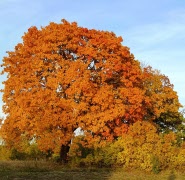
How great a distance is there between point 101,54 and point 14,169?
13981 millimetres

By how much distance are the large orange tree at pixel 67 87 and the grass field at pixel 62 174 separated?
257 centimetres

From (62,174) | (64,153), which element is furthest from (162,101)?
(62,174)

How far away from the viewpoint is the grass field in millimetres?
28806

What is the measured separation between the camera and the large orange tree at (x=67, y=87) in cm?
3759

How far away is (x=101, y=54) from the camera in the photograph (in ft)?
133

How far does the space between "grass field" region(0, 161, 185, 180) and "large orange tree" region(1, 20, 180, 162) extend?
2.57 meters

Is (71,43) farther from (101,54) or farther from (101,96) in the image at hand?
(101,96)

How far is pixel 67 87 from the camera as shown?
39.0m

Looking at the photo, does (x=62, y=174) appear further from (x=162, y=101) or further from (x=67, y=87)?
(x=162, y=101)

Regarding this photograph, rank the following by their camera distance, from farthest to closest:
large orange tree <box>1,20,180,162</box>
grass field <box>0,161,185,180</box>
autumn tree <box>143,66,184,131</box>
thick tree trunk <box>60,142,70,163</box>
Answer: autumn tree <box>143,66,184,131</box> < thick tree trunk <box>60,142,70,163</box> < large orange tree <box>1,20,180,162</box> < grass field <box>0,161,185,180</box>

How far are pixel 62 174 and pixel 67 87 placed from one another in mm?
10348

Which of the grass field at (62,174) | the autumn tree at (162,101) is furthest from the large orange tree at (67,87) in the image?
the autumn tree at (162,101)

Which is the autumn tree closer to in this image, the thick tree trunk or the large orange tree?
the large orange tree

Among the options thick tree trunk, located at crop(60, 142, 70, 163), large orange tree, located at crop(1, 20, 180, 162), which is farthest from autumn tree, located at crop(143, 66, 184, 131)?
thick tree trunk, located at crop(60, 142, 70, 163)
